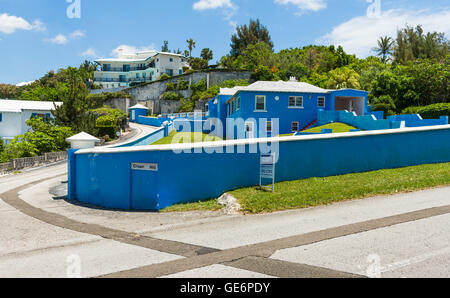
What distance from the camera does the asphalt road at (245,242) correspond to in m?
5.94

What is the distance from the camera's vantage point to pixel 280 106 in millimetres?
34219

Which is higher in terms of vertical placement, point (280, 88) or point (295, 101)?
point (280, 88)

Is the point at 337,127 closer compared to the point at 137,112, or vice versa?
the point at 337,127

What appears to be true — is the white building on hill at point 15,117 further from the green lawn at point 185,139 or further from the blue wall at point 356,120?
the blue wall at point 356,120

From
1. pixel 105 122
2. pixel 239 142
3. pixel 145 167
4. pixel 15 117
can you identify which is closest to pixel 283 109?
pixel 239 142

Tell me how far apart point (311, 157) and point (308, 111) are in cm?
2273

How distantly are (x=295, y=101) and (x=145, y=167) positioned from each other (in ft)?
82.3

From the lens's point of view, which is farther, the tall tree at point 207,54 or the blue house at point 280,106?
the tall tree at point 207,54

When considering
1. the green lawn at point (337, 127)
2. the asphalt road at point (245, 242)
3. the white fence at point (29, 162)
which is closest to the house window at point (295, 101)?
the green lawn at point (337, 127)

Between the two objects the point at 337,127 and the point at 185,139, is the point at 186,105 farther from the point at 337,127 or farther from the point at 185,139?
the point at 337,127

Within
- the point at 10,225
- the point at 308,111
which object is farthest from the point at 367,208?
the point at 308,111

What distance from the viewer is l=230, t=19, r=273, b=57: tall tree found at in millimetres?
106000
